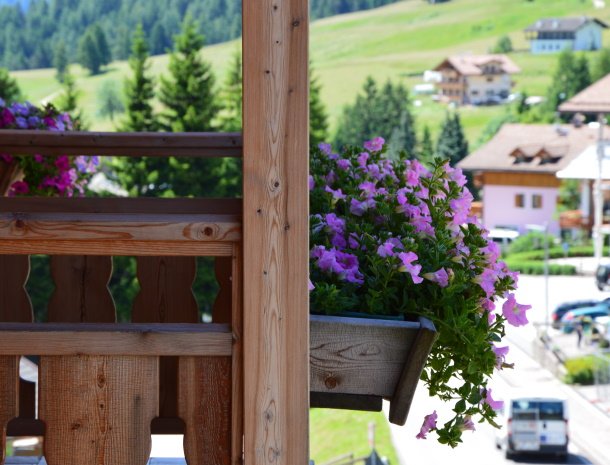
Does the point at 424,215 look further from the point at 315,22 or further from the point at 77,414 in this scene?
the point at 315,22

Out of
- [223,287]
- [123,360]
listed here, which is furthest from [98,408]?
[223,287]

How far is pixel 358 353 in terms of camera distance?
4.70 ft

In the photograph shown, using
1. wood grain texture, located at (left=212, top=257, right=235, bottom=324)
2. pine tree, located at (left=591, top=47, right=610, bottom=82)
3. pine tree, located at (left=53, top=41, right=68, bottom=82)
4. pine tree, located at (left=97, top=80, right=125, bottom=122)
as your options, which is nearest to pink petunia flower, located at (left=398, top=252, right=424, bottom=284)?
wood grain texture, located at (left=212, top=257, right=235, bottom=324)

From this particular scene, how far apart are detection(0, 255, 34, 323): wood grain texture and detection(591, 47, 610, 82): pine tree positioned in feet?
149

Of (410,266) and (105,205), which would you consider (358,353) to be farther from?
(105,205)

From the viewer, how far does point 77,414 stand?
136 cm

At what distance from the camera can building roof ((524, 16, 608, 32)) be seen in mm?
46344

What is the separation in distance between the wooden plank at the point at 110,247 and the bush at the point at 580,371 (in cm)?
2768

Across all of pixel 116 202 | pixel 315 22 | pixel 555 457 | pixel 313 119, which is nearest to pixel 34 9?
pixel 315 22

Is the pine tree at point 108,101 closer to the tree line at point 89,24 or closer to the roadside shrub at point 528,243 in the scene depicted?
the tree line at point 89,24

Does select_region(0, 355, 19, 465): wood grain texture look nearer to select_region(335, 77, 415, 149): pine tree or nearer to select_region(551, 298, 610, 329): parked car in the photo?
select_region(551, 298, 610, 329): parked car

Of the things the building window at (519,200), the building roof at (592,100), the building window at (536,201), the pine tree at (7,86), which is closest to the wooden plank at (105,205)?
the pine tree at (7,86)

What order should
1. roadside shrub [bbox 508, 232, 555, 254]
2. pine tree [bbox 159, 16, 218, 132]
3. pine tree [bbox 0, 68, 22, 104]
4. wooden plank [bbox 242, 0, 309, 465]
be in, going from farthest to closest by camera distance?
roadside shrub [bbox 508, 232, 555, 254] → pine tree [bbox 159, 16, 218, 132] → pine tree [bbox 0, 68, 22, 104] → wooden plank [bbox 242, 0, 309, 465]

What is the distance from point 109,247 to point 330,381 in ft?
1.07
